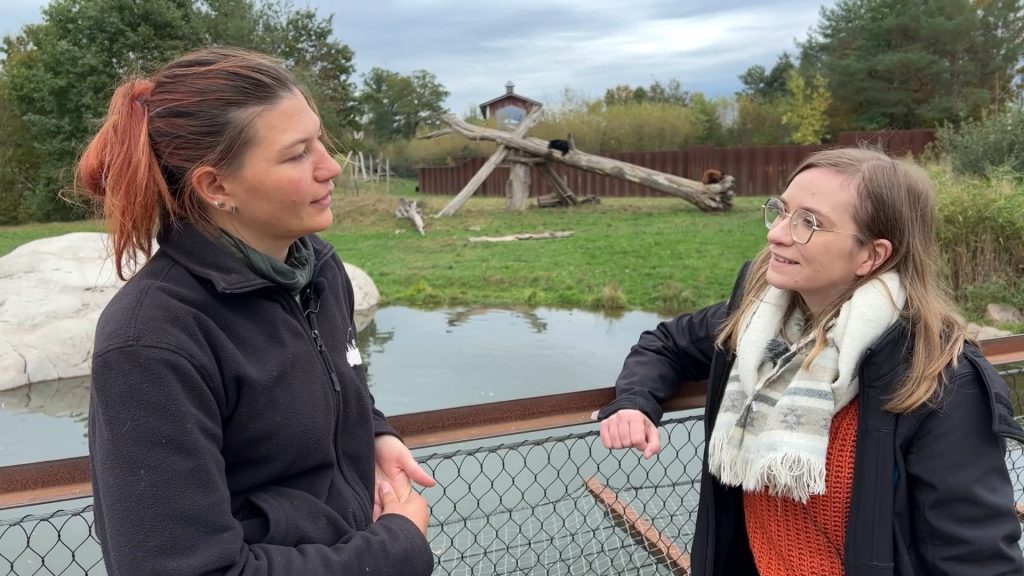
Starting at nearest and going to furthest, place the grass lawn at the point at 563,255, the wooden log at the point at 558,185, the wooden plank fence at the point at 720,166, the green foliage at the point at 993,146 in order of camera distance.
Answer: the grass lawn at the point at 563,255 → the green foliage at the point at 993,146 → the wooden log at the point at 558,185 → the wooden plank fence at the point at 720,166

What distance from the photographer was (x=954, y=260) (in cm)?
819

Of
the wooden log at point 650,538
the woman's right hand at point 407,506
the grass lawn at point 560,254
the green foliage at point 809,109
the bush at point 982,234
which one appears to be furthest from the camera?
the green foliage at point 809,109

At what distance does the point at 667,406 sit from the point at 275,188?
1.03 metres

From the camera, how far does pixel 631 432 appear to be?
1.59 m

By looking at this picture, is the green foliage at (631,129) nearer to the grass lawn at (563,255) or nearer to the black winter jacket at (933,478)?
the grass lawn at (563,255)

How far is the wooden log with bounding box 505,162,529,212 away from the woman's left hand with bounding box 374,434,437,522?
1576 cm

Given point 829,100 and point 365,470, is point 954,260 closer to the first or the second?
point 365,470

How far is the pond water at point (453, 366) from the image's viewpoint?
551cm

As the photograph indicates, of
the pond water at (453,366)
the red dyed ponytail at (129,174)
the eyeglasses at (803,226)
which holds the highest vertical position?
the red dyed ponytail at (129,174)

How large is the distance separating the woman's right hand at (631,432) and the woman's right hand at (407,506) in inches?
18.9

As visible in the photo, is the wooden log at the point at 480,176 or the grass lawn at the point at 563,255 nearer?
the grass lawn at the point at 563,255

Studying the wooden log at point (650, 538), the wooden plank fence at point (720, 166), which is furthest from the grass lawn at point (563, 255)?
the wooden plank fence at point (720, 166)

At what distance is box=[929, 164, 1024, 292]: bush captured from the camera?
786cm

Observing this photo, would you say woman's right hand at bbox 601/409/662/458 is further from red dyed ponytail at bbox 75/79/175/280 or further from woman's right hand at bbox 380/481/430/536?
red dyed ponytail at bbox 75/79/175/280
